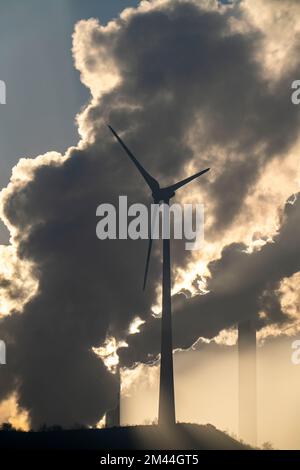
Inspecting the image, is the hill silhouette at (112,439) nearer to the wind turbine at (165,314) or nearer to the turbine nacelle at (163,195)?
the wind turbine at (165,314)

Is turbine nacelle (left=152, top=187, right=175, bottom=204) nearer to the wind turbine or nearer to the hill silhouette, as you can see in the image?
Result: the wind turbine

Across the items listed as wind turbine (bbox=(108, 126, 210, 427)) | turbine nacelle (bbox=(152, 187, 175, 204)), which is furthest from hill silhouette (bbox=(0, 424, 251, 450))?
turbine nacelle (bbox=(152, 187, 175, 204))

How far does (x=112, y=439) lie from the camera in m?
147

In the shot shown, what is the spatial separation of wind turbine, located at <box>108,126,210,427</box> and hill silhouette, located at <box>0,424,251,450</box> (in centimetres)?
616

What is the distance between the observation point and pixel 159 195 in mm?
120375

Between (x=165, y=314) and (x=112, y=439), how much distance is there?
128 feet

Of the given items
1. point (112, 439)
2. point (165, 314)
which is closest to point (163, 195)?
point (165, 314)

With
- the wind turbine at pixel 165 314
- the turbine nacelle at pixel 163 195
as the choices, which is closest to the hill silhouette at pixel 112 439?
the wind turbine at pixel 165 314

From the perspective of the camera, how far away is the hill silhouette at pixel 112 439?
456ft

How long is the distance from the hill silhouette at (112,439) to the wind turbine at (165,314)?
616 cm

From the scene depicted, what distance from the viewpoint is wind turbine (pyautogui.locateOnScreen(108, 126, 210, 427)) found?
392ft

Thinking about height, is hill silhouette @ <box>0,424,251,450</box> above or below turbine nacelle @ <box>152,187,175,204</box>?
below
